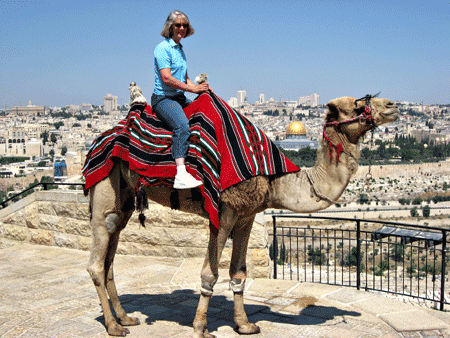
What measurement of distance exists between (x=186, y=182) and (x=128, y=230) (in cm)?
434

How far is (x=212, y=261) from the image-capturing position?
437 cm

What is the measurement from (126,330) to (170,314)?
0.66 meters

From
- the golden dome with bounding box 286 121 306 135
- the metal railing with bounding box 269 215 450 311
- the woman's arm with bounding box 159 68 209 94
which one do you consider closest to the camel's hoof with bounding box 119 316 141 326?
the metal railing with bounding box 269 215 450 311

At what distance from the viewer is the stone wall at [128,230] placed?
701 centimetres

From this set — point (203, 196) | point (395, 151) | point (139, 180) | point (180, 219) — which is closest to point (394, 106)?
point (203, 196)

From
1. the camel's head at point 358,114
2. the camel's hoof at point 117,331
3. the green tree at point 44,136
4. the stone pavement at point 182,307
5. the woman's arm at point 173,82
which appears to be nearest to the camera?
the camel's head at point 358,114

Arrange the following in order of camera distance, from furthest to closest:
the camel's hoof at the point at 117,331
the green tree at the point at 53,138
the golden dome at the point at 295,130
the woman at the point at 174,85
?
1. the green tree at the point at 53,138
2. the golden dome at the point at 295,130
3. the camel's hoof at the point at 117,331
4. the woman at the point at 174,85

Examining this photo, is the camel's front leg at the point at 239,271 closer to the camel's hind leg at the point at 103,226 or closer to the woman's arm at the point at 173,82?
the camel's hind leg at the point at 103,226

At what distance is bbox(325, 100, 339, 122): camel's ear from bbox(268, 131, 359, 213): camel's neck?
0.18 metres

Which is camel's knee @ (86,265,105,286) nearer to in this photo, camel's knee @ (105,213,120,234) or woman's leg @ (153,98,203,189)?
camel's knee @ (105,213,120,234)

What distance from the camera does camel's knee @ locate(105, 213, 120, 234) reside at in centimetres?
478

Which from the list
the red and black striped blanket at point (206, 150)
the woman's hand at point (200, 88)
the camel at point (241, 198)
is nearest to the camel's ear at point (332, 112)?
the camel at point (241, 198)

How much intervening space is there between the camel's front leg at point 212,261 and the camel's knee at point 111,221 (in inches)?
39.9

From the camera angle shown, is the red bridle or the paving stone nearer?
the red bridle
